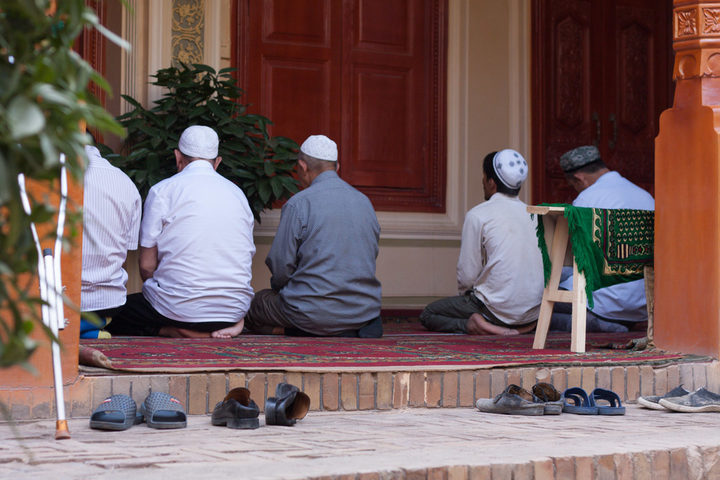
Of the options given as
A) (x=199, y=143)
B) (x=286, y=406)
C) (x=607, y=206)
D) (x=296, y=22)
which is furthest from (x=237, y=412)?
(x=296, y=22)

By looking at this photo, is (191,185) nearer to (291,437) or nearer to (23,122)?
(291,437)

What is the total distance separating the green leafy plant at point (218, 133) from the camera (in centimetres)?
671

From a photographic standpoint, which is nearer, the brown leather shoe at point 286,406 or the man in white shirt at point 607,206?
the brown leather shoe at point 286,406

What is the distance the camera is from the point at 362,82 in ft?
26.6

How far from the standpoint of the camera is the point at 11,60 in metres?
1.32

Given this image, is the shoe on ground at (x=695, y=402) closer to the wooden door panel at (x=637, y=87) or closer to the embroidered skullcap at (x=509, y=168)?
the embroidered skullcap at (x=509, y=168)

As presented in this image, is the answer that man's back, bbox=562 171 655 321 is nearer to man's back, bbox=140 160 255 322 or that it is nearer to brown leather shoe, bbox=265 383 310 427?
man's back, bbox=140 160 255 322

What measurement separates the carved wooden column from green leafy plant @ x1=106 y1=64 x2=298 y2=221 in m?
2.44

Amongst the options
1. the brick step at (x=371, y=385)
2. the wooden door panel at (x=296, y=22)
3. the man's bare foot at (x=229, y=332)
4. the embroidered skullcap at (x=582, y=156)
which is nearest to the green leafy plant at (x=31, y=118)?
the brick step at (x=371, y=385)

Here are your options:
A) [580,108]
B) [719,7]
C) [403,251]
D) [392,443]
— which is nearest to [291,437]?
[392,443]

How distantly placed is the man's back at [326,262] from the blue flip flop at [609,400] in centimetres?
190

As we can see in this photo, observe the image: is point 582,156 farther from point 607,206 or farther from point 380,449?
point 380,449

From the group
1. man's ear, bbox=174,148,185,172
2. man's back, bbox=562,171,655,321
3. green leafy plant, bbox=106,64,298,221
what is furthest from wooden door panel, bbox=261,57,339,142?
man's back, bbox=562,171,655,321

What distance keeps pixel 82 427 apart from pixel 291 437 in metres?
0.71
